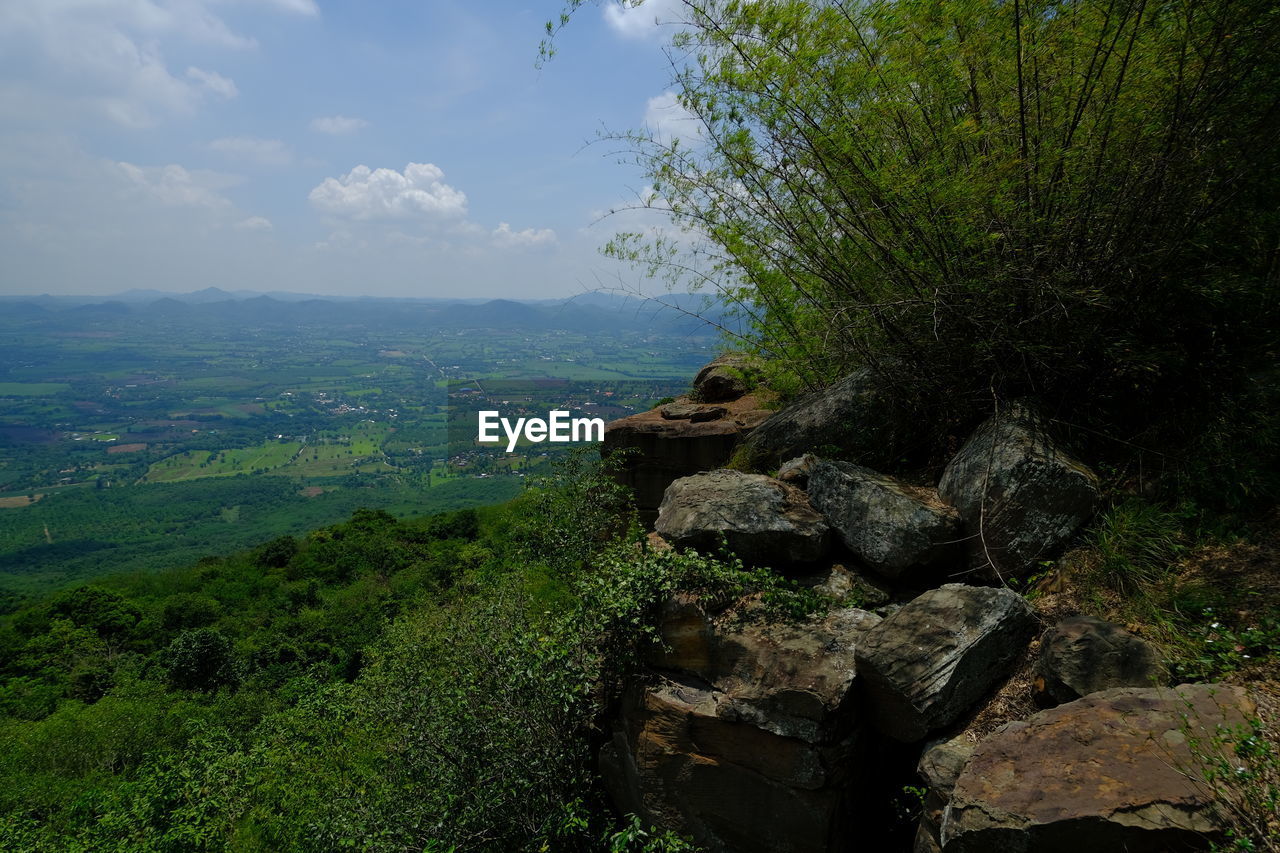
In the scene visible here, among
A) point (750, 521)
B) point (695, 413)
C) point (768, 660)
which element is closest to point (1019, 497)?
point (750, 521)

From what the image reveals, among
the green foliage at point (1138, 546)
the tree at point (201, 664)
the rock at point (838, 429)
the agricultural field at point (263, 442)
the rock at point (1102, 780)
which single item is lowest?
the agricultural field at point (263, 442)

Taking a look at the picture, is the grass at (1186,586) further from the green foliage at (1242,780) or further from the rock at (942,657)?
the green foliage at (1242,780)

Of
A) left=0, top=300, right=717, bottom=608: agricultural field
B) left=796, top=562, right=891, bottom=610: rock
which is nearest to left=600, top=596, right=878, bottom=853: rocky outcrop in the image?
left=796, top=562, right=891, bottom=610: rock

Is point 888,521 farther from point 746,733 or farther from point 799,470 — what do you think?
point 746,733

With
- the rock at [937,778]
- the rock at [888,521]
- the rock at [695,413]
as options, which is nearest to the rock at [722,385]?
the rock at [695,413]

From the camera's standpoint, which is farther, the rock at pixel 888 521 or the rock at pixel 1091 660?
the rock at pixel 888 521

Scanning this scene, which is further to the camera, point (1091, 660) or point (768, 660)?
point (768, 660)
